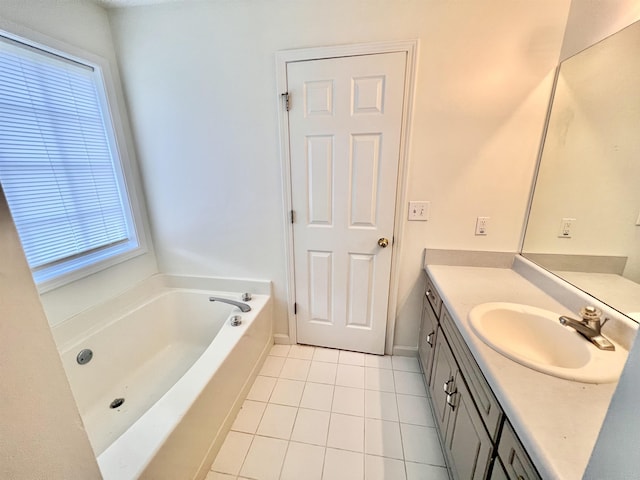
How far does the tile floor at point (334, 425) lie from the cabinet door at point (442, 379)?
0.17 metres

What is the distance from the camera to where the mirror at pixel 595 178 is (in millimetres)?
Result: 1017

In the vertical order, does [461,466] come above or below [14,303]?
below

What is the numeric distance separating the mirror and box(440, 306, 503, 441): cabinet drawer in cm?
59

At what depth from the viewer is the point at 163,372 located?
1.79 m

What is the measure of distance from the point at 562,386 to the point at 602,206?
87cm

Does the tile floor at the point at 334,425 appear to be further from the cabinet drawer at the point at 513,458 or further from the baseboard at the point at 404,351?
the cabinet drawer at the point at 513,458

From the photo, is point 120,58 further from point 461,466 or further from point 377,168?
point 461,466

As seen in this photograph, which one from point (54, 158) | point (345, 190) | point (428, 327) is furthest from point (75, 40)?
point (428, 327)

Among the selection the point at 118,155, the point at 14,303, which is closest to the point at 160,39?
the point at 118,155

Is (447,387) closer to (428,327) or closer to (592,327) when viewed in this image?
(428,327)

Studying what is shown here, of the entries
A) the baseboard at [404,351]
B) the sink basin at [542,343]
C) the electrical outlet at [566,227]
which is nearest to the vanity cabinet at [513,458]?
the sink basin at [542,343]

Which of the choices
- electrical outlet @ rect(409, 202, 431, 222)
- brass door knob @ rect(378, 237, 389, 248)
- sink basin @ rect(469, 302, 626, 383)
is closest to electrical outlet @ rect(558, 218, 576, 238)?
sink basin @ rect(469, 302, 626, 383)

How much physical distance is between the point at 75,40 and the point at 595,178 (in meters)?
2.86

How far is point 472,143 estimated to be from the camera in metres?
1.53
